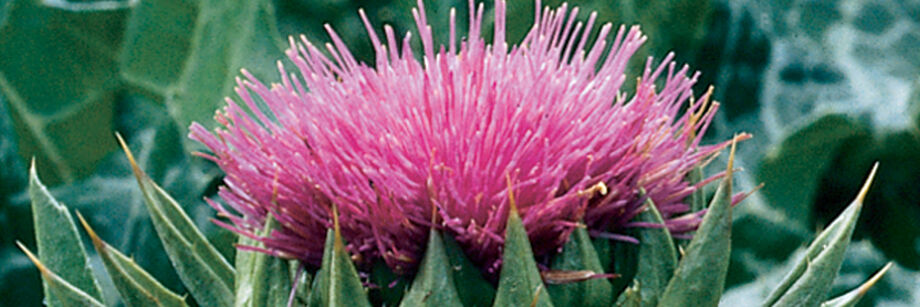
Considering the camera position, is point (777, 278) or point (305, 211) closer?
point (305, 211)

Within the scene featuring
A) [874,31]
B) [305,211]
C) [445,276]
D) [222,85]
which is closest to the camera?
[445,276]

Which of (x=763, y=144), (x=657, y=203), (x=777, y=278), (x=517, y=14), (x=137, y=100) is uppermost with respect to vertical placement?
(x=517, y=14)

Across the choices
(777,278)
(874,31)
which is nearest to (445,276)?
(777,278)

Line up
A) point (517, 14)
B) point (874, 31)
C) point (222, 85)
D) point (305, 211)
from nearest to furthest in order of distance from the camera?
point (305, 211) < point (222, 85) < point (517, 14) < point (874, 31)

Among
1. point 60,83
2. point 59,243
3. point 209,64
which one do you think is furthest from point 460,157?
point 60,83

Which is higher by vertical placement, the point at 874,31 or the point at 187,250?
the point at 874,31

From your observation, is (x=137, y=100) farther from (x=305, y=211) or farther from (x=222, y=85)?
(x=305, y=211)

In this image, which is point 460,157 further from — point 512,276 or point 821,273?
point 821,273
